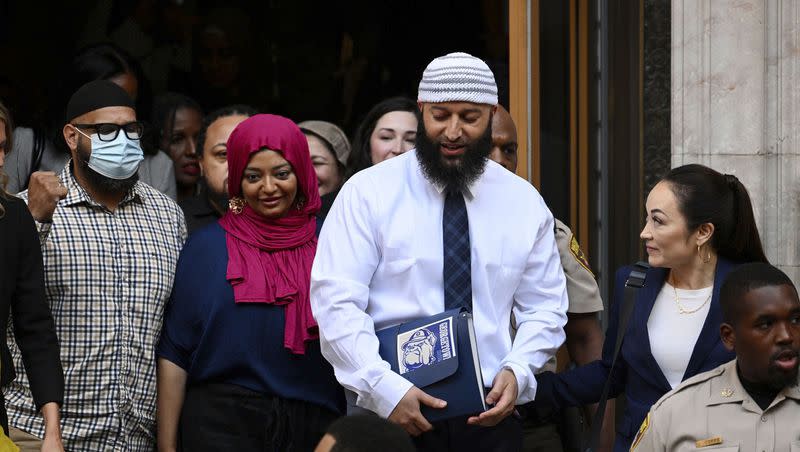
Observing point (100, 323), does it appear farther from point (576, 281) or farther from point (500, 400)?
point (576, 281)

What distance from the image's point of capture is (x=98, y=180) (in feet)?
16.6

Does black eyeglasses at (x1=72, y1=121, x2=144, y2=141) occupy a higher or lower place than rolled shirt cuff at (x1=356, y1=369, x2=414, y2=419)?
higher

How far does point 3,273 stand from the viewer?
4422mm

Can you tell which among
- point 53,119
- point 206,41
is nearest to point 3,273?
point 53,119

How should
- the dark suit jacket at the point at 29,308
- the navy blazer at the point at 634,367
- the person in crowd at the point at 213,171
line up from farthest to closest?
→ 1. the person in crowd at the point at 213,171
2. the dark suit jacket at the point at 29,308
3. the navy blazer at the point at 634,367

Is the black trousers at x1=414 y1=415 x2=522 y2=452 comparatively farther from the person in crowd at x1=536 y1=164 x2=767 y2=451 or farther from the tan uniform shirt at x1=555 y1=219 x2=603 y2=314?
the tan uniform shirt at x1=555 y1=219 x2=603 y2=314

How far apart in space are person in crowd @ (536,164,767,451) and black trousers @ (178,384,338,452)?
3.60 feet

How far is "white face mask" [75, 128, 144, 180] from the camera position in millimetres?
5051

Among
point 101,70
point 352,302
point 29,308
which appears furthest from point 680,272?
point 101,70

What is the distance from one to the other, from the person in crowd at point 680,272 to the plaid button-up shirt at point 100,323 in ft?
5.57

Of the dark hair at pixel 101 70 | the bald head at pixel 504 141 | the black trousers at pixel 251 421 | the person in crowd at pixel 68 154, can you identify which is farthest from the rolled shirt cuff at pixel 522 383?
the dark hair at pixel 101 70

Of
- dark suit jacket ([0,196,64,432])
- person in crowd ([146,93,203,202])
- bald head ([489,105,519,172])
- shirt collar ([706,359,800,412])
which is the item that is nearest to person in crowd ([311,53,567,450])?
shirt collar ([706,359,800,412])

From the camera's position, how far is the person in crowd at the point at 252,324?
4879 mm

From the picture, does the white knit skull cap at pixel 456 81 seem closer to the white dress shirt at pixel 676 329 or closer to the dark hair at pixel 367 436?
the white dress shirt at pixel 676 329
